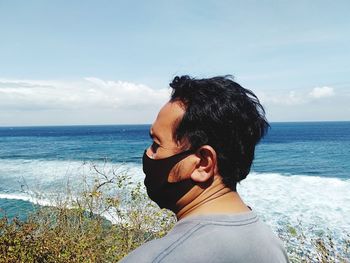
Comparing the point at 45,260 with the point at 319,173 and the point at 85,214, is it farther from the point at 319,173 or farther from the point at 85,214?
the point at 319,173

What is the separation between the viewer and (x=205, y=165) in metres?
1.74

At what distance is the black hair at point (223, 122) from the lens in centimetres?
174

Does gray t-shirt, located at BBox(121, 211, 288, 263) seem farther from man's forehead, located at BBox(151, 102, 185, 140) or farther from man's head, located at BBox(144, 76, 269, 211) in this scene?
man's forehead, located at BBox(151, 102, 185, 140)

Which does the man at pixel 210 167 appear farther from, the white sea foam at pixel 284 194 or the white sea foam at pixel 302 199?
the white sea foam at pixel 302 199

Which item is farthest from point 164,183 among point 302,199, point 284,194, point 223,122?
point 284,194

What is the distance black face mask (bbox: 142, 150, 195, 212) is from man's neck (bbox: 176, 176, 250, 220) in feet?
0.20

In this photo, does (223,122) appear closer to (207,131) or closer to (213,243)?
(207,131)

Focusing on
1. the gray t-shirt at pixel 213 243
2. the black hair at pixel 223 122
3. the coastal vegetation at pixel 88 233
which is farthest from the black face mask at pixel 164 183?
the coastal vegetation at pixel 88 233

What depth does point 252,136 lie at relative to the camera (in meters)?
1.84

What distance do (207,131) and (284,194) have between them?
84.3ft

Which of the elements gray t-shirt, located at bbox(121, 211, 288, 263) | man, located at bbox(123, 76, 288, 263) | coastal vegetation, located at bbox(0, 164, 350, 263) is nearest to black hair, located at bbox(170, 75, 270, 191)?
man, located at bbox(123, 76, 288, 263)

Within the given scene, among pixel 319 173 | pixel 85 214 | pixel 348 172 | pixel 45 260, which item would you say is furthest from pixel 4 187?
pixel 348 172

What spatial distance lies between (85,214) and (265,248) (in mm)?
8322

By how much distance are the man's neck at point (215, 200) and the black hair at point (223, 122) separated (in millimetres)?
44
